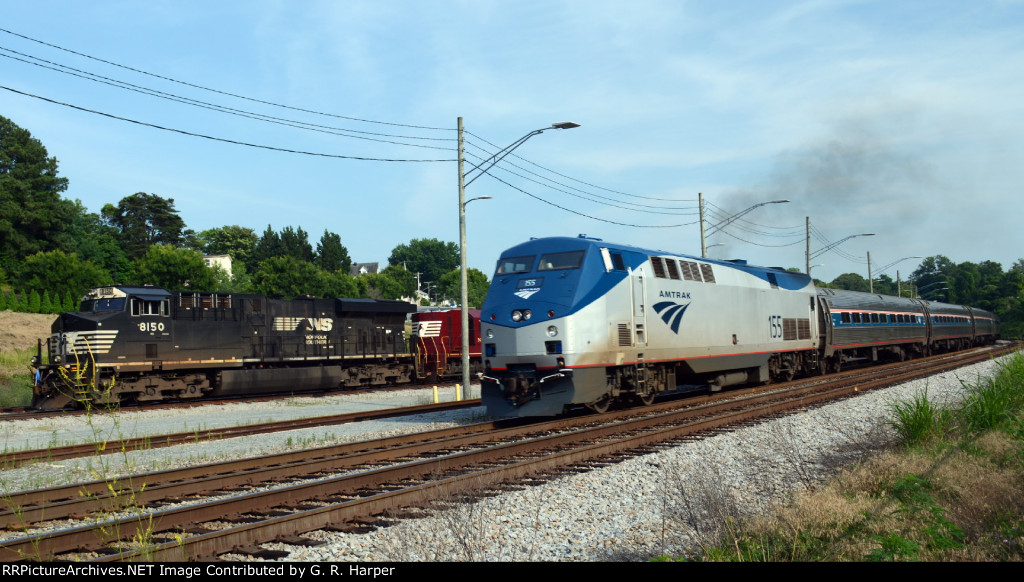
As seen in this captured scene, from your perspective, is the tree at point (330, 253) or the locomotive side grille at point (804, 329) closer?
the locomotive side grille at point (804, 329)

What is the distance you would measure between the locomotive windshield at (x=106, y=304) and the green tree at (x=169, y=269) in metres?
45.6

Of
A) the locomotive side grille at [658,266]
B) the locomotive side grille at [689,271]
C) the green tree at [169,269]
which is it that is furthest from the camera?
the green tree at [169,269]

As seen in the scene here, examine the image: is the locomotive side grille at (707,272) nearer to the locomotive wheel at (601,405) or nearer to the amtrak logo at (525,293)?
the locomotive wheel at (601,405)

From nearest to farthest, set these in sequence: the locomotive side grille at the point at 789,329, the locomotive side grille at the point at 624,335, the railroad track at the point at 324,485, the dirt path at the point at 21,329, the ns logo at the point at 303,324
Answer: the railroad track at the point at 324,485, the locomotive side grille at the point at 624,335, the locomotive side grille at the point at 789,329, the ns logo at the point at 303,324, the dirt path at the point at 21,329

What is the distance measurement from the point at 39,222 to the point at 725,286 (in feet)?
222

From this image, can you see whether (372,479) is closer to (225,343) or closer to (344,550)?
(344,550)

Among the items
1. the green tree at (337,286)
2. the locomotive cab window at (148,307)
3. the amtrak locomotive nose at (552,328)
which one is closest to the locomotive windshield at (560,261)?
the amtrak locomotive nose at (552,328)

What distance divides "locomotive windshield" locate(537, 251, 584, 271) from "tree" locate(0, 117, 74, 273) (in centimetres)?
6398

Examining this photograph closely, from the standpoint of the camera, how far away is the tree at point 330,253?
4326 inches

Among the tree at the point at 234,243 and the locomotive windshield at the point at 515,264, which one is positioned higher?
the tree at the point at 234,243

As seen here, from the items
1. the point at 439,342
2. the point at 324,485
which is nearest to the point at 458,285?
the point at 439,342

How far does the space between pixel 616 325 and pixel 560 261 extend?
173 centimetres

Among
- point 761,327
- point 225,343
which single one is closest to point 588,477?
point 761,327

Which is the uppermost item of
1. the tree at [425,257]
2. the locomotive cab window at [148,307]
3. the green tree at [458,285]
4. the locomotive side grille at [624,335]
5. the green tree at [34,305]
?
the tree at [425,257]
